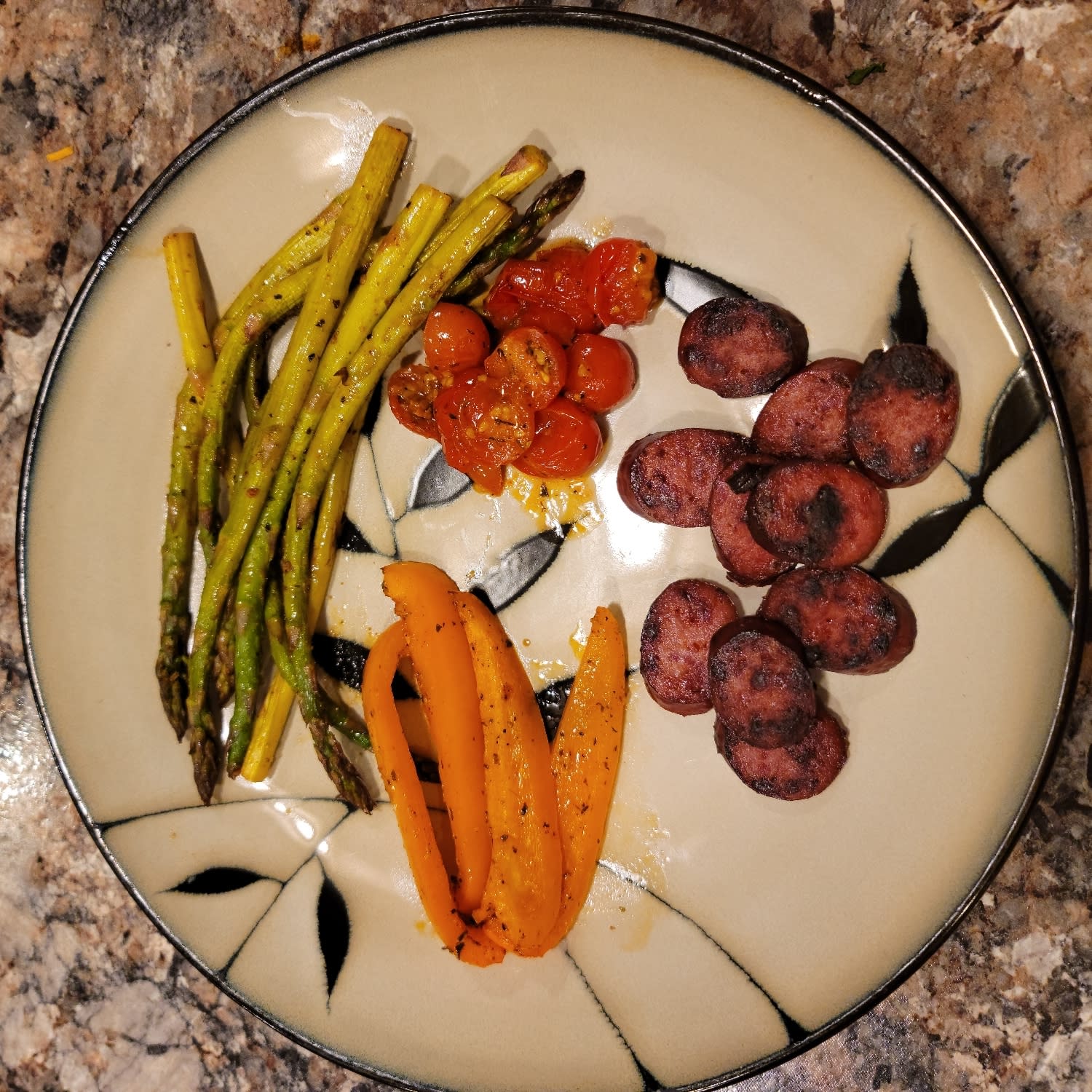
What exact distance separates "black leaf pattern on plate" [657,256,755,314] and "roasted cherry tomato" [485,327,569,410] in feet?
1.63

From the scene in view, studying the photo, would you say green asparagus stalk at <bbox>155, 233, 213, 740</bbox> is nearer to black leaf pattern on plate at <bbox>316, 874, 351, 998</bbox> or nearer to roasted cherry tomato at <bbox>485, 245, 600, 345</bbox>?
black leaf pattern on plate at <bbox>316, 874, 351, 998</bbox>

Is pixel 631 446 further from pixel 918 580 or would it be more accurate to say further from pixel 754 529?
pixel 918 580

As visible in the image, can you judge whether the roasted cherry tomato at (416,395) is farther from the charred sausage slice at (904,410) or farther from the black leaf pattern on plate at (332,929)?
the black leaf pattern on plate at (332,929)

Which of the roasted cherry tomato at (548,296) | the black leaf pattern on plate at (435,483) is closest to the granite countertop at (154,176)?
the roasted cherry tomato at (548,296)

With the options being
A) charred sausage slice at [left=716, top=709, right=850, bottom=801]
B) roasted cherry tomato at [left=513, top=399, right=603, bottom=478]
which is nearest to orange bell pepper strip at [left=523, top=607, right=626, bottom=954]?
charred sausage slice at [left=716, top=709, right=850, bottom=801]

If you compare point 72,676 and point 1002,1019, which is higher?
point 1002,1019

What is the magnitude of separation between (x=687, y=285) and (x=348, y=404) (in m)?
1.28

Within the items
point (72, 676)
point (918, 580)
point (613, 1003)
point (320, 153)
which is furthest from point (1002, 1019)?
point (320, 153)

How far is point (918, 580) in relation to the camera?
9.30 feet

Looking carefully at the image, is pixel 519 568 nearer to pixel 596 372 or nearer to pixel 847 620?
pixel 596 372

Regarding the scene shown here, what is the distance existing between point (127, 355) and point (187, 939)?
2.21 meters

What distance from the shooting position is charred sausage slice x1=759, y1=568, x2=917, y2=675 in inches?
107

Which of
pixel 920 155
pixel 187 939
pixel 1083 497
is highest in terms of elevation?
pixel 920 155

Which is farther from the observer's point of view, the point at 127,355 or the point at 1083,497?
the point at 127,355
